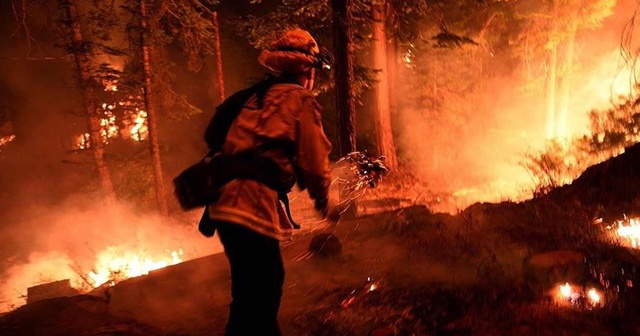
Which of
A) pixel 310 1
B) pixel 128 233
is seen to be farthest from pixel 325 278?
pixel 128 233

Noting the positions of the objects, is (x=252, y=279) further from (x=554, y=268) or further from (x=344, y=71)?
(x=344, y=71)

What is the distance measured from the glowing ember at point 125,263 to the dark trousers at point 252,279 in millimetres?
8907

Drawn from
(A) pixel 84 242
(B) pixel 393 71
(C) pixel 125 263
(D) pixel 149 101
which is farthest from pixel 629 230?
(A) pixel 84 242

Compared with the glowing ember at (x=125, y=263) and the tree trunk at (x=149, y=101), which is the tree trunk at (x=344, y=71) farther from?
the tree trunk at (x=149, y=101)

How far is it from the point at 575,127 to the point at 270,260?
1893 centimetres

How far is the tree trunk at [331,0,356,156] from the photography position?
8195 mm

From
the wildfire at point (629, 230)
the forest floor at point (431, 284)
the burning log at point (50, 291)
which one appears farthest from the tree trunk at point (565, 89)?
the burning log at point (50, 291)

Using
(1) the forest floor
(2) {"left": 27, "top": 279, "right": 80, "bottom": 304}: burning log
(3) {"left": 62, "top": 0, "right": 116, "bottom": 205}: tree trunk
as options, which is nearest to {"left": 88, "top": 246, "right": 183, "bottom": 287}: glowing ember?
(3) {"left": 62, "top": 0, "right": 116, "bottom": 205}: tree trunk

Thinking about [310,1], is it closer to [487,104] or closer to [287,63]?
[287,63]

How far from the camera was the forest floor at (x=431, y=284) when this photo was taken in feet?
10.9


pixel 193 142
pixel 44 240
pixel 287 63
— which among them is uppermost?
pixel 193 142

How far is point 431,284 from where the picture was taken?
4.04 m

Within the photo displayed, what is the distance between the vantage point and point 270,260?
2.63 meters

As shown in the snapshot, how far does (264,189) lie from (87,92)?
11410mm
